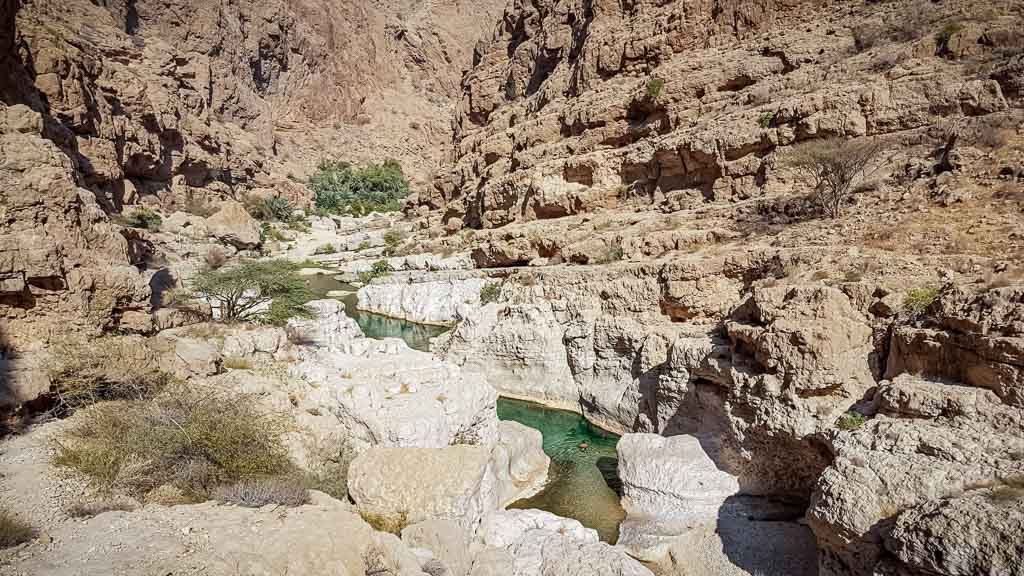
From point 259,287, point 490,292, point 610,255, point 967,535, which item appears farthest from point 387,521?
point 490,292

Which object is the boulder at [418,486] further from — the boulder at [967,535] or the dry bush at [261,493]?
the boulder at [967,535]

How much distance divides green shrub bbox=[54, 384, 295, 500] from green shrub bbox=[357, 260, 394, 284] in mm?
22541

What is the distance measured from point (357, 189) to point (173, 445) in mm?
52433

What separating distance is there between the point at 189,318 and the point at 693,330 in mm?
12345

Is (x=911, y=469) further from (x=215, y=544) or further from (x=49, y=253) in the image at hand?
(x=49, y=253)

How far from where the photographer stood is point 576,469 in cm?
975

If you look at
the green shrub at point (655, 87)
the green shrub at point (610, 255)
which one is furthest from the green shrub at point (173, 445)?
the green shrub at point (655, 87)

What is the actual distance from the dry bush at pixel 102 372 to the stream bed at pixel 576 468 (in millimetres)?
6536

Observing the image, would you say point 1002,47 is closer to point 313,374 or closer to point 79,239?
point 313,374

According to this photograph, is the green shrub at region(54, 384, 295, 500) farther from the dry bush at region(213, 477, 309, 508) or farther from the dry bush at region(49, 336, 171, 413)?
the dry bush at region(49, 336, 171, 413)

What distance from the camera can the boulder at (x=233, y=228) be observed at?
104 feet

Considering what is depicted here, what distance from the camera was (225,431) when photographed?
554cm

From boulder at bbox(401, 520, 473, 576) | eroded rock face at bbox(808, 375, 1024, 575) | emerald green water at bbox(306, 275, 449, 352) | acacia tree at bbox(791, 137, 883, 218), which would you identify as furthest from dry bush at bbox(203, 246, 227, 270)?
eroded rock face at bbox(808, 375, 1024, 575)

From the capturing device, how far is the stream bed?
→ 8.24m
